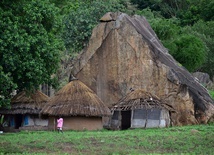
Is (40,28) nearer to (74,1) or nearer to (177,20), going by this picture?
(74,1)

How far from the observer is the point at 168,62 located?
1438 inches

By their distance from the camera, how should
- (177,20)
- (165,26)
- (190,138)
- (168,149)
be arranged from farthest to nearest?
(177,20) → (165,26) → (190,138) → (168,149)

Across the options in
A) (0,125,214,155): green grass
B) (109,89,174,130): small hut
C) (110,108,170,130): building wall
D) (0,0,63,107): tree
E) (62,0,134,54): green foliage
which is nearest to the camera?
(0,125,214,155): green grass

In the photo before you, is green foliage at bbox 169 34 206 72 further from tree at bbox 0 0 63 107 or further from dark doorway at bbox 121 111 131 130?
tree at bbox 0 0 63 107

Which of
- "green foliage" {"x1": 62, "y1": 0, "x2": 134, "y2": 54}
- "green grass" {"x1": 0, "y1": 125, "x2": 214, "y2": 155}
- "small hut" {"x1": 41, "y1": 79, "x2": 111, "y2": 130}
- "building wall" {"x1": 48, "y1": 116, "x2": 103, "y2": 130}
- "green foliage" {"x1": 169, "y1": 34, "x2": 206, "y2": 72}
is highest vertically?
"green foliage" {"x1": 62, "y1": 0, "x2": 134, "y2": 54}

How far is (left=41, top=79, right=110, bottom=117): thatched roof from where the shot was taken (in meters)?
33.2

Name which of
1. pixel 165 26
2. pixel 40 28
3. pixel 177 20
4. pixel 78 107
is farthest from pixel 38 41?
pixel 177 20

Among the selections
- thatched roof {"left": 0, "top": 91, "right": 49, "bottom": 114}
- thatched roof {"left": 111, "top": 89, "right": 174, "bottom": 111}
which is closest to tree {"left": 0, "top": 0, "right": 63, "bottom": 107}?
thatched roof {"left": 0, "top": 91, "right": 49, "bottom": 114}

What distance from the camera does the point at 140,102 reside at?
34000mm

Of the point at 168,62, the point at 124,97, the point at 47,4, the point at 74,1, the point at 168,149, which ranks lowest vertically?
the point at 168,149

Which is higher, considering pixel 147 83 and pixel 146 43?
pixel 146 43

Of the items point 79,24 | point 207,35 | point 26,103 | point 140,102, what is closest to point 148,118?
point 140,102

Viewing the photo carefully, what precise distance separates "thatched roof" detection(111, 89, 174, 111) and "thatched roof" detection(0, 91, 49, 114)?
4679mm

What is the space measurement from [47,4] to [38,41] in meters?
2.55
